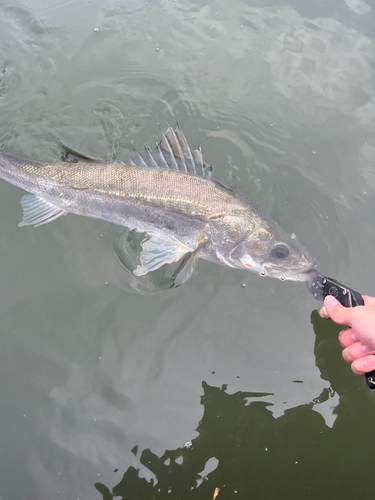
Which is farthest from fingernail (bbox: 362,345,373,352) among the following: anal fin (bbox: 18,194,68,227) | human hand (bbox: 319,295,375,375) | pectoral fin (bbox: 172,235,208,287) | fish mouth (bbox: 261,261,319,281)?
anal fin (bbox: 18,194,68,227)

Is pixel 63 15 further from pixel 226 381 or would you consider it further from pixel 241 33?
pixel 226 381

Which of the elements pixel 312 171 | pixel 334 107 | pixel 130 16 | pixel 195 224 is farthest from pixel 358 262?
pixel 130 16

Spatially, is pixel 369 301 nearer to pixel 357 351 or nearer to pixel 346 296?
pixel 346 296

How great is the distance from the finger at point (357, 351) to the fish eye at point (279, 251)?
96cm

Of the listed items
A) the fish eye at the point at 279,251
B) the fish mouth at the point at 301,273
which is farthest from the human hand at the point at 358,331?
the fish eye at the point at 279,251

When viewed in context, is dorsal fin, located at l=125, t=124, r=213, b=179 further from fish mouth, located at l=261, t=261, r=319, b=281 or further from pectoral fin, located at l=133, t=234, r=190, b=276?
fish mouth, located at l=261, t=261, r=319, b=281

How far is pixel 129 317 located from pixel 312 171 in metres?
3.06

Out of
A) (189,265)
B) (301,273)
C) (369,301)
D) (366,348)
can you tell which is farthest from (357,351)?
(189,265)

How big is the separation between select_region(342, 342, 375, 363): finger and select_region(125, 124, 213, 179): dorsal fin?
2088 mm

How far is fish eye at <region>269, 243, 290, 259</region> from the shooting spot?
3.19 metres

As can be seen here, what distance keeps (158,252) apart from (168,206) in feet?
1.86

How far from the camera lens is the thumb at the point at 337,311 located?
244 centimetres

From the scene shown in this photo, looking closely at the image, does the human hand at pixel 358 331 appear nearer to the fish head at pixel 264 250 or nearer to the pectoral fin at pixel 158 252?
the fish head at pixel 264 250

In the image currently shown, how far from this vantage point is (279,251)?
3.20 meters
